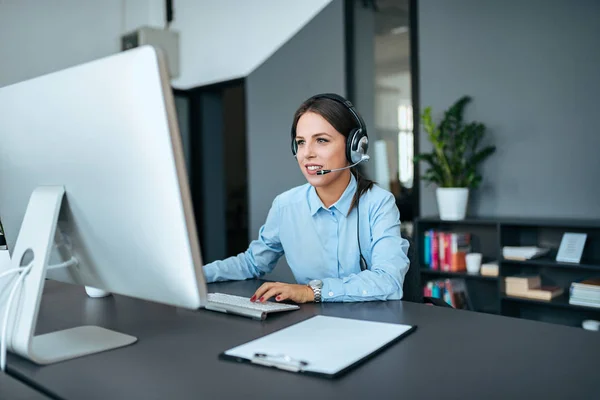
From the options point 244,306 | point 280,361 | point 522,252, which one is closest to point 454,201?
point 522,252

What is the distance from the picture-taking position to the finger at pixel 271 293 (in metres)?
1.38

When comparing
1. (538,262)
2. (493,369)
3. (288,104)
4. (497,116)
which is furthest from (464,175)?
(493,369)

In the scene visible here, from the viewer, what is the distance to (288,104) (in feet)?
15.6

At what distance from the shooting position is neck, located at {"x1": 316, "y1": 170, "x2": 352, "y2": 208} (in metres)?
1.93

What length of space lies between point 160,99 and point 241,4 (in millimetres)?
4693

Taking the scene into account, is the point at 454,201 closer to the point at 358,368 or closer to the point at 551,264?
the point at 551,264

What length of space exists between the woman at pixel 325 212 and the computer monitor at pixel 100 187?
0.76m

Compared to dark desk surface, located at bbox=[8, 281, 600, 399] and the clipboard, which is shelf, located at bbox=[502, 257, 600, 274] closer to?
dark desk surface, located at bbox=[8, 281, 600, 399]

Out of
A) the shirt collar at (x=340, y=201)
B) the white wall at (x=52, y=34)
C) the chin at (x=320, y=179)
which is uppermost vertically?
the white wall at (x=52, y=34)

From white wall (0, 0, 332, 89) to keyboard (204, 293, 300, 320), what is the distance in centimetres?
362

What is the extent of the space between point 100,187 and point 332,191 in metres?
1.12

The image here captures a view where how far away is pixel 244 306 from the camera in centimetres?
129

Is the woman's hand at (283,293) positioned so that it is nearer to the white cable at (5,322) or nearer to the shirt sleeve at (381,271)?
the shirt sleeve at (381,271)

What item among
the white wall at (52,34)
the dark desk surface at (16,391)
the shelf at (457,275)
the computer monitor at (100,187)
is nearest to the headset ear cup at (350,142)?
the computer monitor at (100,187)
